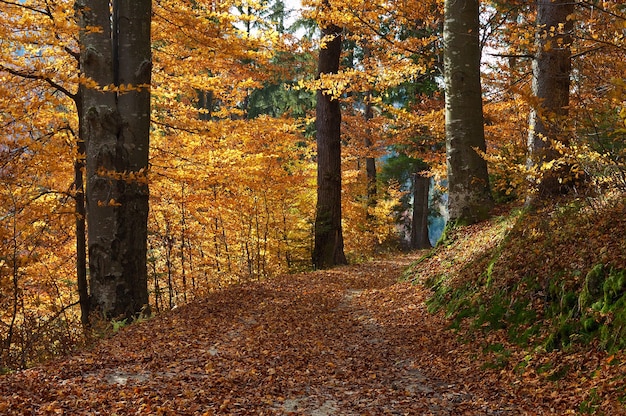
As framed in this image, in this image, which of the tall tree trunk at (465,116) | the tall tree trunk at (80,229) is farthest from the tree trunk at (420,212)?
the tall tree trunk at (80,229)

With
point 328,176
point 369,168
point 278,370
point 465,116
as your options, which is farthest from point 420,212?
point 278,370

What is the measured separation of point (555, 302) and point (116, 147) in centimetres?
590

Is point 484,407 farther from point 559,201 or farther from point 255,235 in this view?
point 255,235

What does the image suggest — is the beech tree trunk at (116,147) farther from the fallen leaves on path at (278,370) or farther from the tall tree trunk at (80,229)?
the tall tree trunk at (80,229)

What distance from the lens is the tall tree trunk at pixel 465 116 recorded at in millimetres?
8914

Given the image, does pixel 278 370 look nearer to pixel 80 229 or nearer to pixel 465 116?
pixel 80 229

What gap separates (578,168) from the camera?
5469mm

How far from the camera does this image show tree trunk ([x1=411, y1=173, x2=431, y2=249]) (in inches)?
859

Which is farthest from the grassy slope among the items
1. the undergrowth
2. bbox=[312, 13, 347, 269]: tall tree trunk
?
bbox=[312, 13, 347, 269]: tall tree trunk

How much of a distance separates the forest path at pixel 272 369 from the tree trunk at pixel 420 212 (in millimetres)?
13803

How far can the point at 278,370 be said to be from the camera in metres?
5.31

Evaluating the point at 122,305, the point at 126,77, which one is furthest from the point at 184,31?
the point at 122,305

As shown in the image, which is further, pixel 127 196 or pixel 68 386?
pixel 127 196

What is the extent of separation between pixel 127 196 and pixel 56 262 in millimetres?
4311
